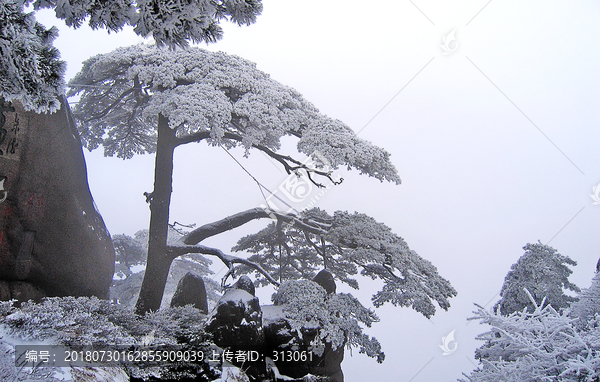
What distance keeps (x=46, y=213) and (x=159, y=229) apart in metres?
1.70

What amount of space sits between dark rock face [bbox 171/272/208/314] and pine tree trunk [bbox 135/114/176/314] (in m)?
0.55

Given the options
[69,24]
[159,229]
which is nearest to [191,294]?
[159,229]

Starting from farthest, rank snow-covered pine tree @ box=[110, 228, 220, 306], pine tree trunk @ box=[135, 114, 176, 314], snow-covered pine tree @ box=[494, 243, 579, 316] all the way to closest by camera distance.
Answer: snow-covered pine tree @ box=[110, 228, 220, 306] → pine tree trunk @ box=[135, 114, 176, 314] → snow-covered pine tree @ box=[494, 243, 579, 316]

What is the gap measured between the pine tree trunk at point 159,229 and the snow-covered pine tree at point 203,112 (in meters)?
0.02

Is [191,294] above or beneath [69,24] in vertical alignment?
beneath

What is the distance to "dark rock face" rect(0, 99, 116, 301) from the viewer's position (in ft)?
16.9

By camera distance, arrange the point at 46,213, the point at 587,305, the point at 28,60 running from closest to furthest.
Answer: the point at 28,60 → the point at 587,305 → the point at 46,213

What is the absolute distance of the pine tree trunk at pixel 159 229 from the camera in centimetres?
642

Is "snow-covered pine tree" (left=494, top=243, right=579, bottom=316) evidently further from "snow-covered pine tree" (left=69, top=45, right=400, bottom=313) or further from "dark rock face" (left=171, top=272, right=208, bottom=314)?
"dark rock face" (left=171, top=272, right=208, bottom=314)

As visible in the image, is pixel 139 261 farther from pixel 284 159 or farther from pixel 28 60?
pixel 28 60

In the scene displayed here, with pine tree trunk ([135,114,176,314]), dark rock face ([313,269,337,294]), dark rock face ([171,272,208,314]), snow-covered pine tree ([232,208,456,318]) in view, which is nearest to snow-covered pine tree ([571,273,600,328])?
snow-covered pine tree ([232,208,456,318])

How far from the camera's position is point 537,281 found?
6180 mm

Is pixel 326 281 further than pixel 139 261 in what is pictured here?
No

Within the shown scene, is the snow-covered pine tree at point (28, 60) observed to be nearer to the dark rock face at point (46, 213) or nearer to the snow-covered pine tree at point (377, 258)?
the dark rock face at point (46, 213)
